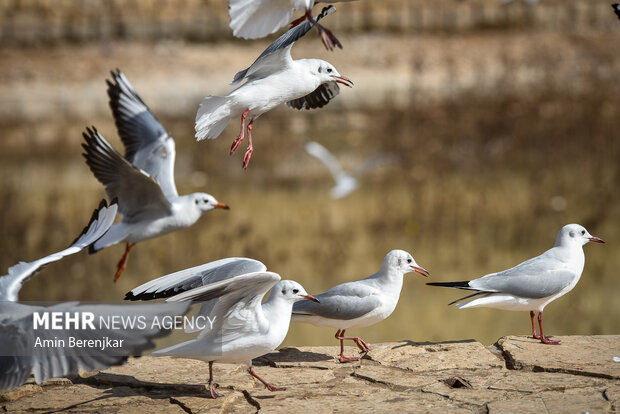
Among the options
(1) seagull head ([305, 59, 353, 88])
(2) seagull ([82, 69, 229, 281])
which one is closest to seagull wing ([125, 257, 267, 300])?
(1) seagull head ([305, 59, 353, 88])

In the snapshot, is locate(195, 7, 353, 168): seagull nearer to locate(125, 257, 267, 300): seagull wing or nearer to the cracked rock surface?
locate(125, 257, 267, 300): seagull wing

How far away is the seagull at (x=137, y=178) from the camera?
5.91 m

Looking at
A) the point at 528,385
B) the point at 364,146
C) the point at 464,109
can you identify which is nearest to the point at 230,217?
the point at 364,146

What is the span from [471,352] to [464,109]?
810 cm

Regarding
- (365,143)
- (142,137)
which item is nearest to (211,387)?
(142,137)

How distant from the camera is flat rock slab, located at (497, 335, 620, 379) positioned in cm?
490

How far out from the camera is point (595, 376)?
15.7ft

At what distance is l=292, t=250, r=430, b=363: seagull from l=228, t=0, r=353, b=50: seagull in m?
1.55

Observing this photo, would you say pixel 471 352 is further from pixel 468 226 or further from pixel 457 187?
pixel 457 187

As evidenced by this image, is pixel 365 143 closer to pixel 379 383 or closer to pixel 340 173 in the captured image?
A: pixel 340 173

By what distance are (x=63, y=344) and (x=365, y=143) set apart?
8.57 m

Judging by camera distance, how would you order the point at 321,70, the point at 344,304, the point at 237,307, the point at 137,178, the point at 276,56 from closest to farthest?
the point at 237,307 → the point at 276,56 → the point at 321,70 → the point at 344,304 → the point at 137,178

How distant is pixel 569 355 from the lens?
516 centimetres

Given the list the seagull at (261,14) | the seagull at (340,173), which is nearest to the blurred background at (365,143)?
the seagull at (340,173)
